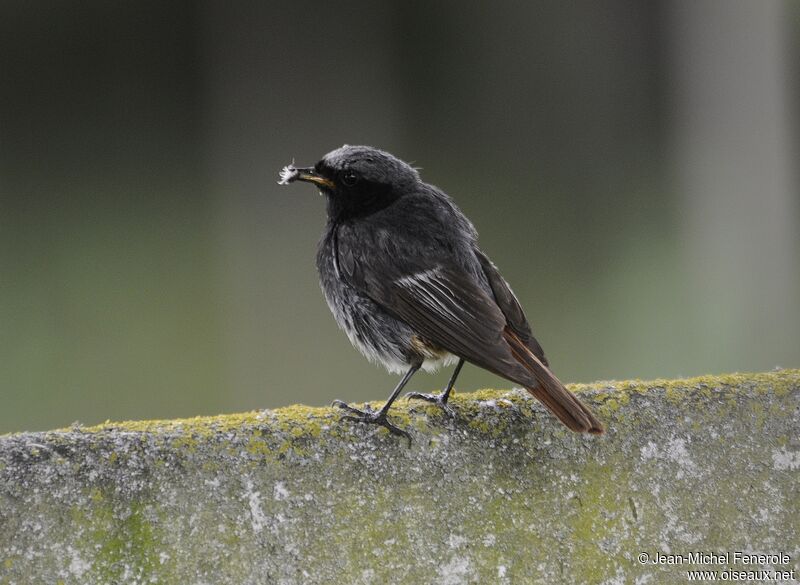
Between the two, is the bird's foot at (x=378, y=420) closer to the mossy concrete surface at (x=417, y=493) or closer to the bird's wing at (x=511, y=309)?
the mossy concrete surface at (x=417, y=493)

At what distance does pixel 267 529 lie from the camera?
5.79 ft

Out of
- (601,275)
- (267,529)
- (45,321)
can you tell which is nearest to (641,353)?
(601,275)

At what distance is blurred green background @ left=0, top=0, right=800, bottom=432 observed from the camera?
16.5ft

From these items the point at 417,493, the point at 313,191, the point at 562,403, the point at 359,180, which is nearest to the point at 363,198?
the point at 359,180

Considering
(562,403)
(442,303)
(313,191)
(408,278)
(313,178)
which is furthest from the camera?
(313,191)

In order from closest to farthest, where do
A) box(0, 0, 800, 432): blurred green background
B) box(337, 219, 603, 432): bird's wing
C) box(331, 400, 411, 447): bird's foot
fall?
box(331, 400, 411, 447): bird's foot < box(337, 219, 603, 432): bird's wing < box(0, 0, 800, 432): blurred green background

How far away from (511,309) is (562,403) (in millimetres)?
706

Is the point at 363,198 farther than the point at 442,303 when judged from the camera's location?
Yes

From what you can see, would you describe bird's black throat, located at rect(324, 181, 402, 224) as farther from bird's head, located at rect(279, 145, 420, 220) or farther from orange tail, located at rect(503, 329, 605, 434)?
orange tail, located at rect(503, 329, 605, 434)

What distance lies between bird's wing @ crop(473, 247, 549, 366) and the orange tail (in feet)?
0.91

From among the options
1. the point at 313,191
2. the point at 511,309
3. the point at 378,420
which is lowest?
the point at 313,191

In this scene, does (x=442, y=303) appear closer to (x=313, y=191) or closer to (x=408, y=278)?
(x=408, y=278)

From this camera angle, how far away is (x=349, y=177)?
3.03 meters

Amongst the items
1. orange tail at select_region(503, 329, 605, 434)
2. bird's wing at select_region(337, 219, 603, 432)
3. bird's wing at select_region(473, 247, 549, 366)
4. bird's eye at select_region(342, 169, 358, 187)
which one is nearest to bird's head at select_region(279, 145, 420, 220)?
bird's eye at select_region(342, 169, 358, 187)
